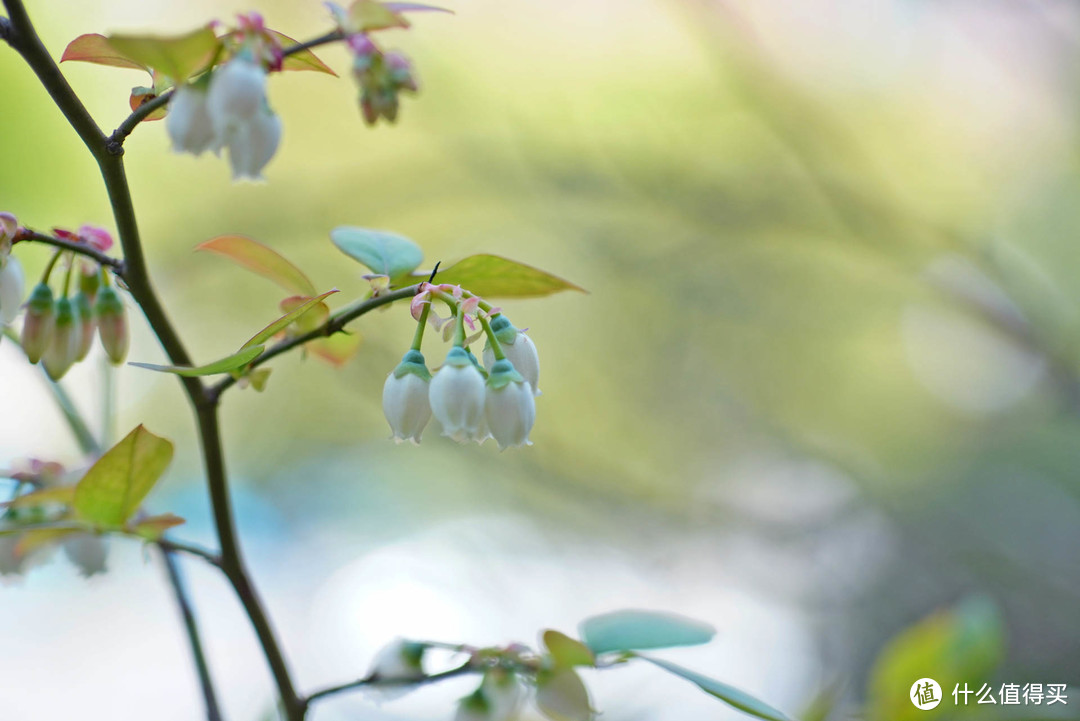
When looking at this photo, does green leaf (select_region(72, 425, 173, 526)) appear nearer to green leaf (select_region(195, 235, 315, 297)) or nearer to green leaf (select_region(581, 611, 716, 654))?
green leaf (select_region(195, 235, 315, 297))

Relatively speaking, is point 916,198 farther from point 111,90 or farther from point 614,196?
point 111,90

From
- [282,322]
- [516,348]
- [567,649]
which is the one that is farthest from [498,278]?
[567,649]

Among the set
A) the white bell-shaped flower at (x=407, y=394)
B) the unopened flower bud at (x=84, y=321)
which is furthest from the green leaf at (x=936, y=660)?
the unopened flower bud at (x=84, y=321)

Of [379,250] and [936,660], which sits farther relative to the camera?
[936,660]

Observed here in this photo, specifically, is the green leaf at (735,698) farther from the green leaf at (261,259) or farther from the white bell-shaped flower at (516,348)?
the green leaf at (261,259)

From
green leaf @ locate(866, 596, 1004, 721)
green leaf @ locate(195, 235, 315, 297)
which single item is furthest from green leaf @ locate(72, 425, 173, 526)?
green leaf @ locate(866, 596, 1004, 721)

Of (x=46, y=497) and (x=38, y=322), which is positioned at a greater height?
(x=38, y=322)

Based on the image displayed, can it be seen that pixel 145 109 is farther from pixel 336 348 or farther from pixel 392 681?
pixel 392 681
